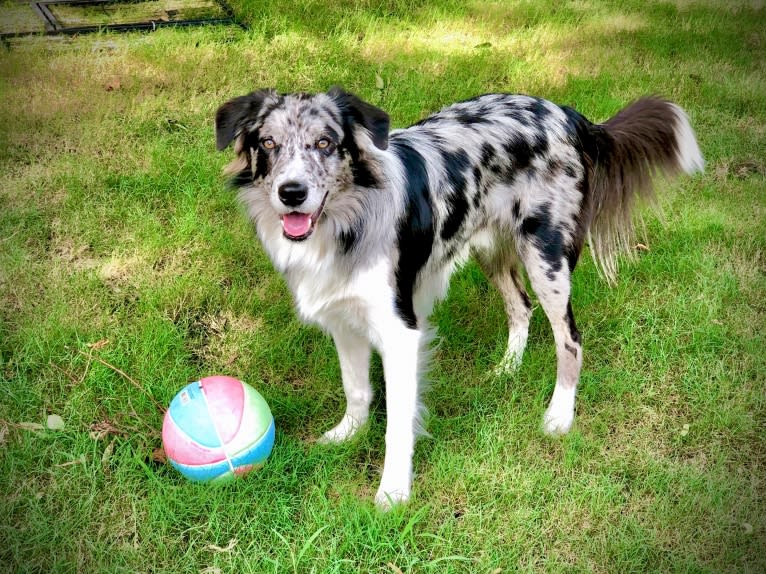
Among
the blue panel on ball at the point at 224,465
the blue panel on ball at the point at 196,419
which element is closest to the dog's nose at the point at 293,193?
the blue panel on ball at the point at 196,419

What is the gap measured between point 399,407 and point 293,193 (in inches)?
42.4

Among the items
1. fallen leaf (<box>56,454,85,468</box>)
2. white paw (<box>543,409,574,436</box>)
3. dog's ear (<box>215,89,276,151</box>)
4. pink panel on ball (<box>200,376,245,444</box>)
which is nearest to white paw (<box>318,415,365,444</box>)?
pink panel on ball (<box>200,376,245,444</box>)

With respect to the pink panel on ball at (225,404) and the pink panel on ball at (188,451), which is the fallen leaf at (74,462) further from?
the pink panel on ball at (225,404)

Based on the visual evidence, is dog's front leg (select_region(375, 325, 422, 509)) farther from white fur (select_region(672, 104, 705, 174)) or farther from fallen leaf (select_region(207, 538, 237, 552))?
white fur (select_region(672, 104, 705, 174))

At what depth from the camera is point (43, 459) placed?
10.8 feet

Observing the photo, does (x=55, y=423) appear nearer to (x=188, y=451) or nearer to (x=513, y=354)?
(x=188, y=451)

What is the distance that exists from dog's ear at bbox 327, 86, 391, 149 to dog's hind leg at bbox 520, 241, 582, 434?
3.65ft

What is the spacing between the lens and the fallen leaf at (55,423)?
136 inches

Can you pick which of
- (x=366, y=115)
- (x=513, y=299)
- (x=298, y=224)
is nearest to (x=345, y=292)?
(x=298, y=224)

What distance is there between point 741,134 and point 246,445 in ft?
17.9

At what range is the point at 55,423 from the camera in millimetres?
3459

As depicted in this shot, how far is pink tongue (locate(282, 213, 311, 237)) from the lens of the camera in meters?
2.92

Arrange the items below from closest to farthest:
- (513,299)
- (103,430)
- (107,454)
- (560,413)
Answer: (107,454), (103,430), (560,413), (513,299)

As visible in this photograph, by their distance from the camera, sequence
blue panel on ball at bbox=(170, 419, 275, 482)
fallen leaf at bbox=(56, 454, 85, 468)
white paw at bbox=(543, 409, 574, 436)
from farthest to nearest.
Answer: white paw at bbox=(543, 409, 574, 436)
fallen leaf at bbox=(56, 454, 85, 468)
blue panel on ball at bbox=(170, 419, 275, 482)
